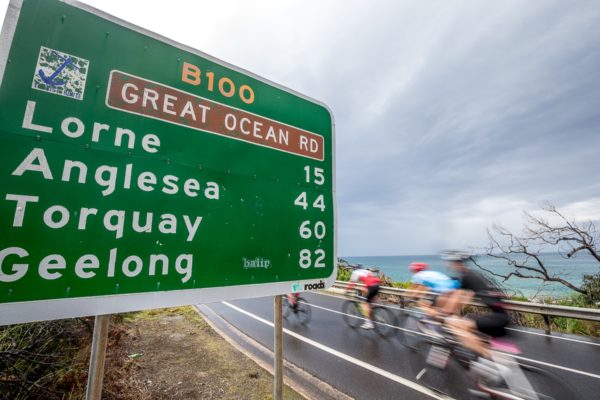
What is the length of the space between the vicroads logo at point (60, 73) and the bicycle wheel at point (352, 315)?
876 centimetres

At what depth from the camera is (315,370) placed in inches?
206

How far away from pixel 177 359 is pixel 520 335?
29.7 feet

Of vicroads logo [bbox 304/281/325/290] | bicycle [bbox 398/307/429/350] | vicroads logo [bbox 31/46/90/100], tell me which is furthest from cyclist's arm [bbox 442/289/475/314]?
vicroads logo [bbox 31/46/90/100]

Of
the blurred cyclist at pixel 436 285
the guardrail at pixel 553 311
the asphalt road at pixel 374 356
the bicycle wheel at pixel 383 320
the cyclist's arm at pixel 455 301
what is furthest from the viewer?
the bicycle wheel at pixel 383 320

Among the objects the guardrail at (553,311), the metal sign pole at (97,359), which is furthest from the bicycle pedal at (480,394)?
the metal sign pole at (97,359)

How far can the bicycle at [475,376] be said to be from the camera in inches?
143

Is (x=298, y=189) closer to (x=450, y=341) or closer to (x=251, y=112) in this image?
(x=251, y=112)

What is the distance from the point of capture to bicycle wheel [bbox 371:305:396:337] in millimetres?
7746

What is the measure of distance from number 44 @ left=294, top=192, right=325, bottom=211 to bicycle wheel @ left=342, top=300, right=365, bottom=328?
7.17m

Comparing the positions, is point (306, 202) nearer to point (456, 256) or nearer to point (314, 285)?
point (314, 285)

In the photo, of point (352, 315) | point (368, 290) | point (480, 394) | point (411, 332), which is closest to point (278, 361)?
point (480, 394)

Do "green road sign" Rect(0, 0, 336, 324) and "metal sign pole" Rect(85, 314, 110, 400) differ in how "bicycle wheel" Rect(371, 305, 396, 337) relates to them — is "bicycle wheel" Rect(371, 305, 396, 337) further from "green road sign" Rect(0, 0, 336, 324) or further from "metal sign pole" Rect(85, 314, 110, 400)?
"metal sign pole" Rect(85, 314, 110, 400)

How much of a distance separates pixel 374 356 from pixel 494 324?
2.66 m

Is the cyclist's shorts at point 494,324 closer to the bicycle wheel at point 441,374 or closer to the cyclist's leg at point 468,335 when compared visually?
the cyclist's leg at point 468,335
